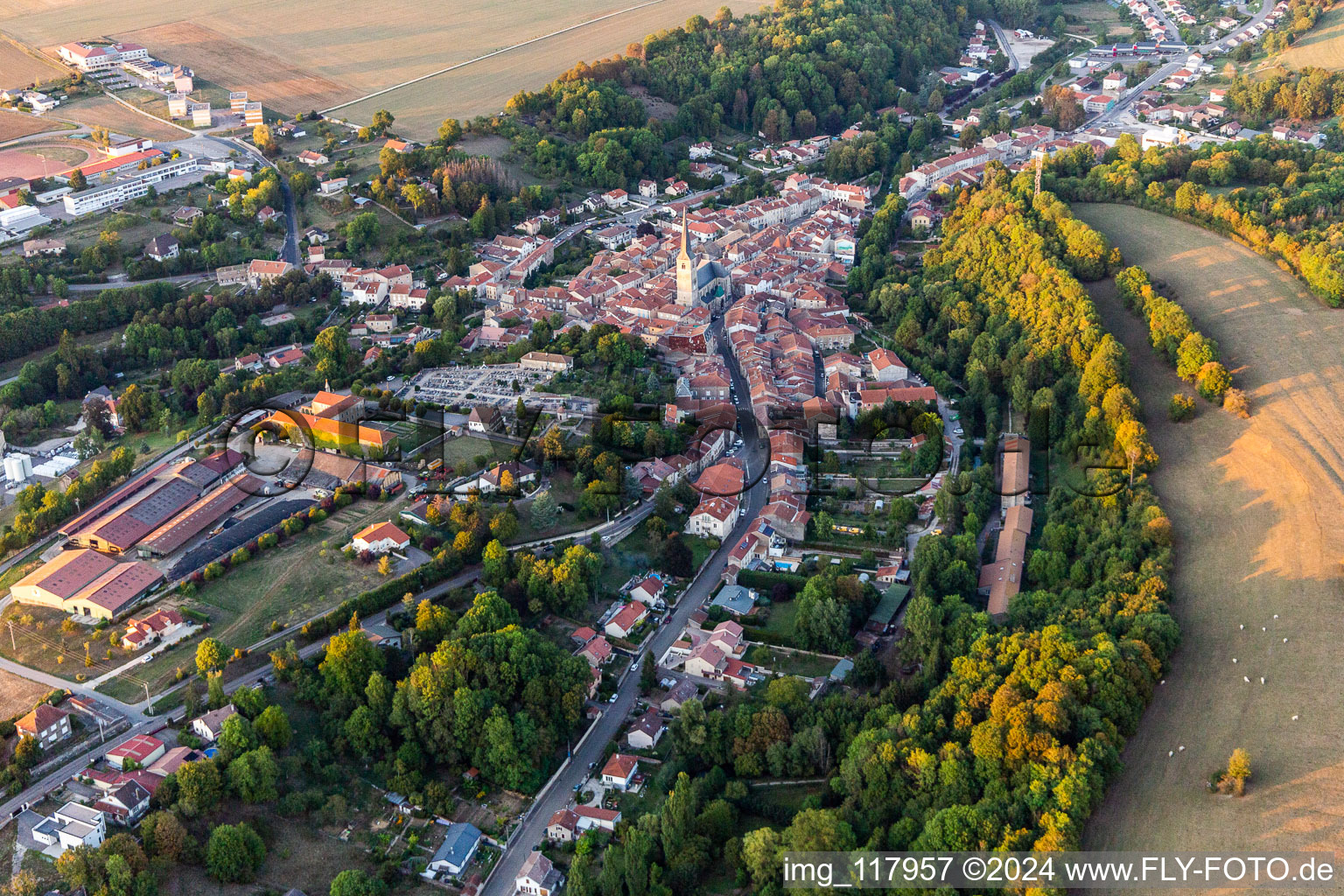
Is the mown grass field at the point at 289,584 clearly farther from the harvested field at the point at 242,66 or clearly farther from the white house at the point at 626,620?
the harvested field at the point at 242,66

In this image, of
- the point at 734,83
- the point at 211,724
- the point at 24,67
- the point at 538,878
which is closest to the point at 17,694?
the point at 211,724

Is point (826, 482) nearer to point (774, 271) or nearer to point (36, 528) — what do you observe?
point (774, 271)

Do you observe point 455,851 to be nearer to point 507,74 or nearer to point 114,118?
point 114,118

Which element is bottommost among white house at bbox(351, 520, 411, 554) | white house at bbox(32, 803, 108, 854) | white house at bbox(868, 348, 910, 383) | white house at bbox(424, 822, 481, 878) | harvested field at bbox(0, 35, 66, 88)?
white house at bbox(424, 822, 481, 878)

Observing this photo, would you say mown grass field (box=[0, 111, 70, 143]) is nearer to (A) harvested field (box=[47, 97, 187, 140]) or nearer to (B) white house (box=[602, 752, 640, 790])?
(A) harvested field (box=[47, 97, 187, 140])

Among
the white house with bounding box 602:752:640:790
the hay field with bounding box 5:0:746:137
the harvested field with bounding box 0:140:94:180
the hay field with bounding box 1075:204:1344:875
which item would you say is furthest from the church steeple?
the harvested field with bounding box 0:140:94:180
